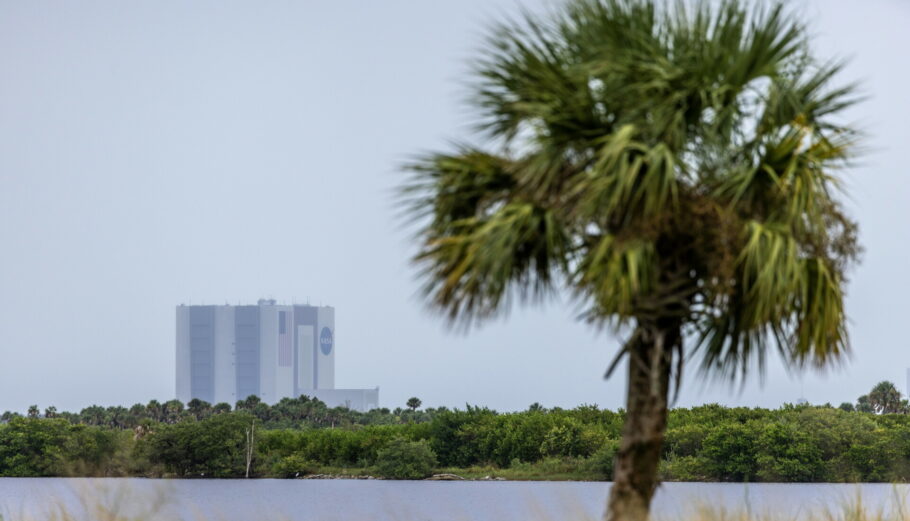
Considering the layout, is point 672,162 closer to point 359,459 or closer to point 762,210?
point 762,210

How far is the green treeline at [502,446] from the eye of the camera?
2835 inches

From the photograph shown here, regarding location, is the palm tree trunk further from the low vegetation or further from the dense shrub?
the dense shrub

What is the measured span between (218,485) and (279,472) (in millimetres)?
10043

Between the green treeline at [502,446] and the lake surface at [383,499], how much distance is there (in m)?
1.87

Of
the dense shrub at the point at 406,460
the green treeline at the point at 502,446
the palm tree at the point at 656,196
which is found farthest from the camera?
the dense shrub at the point at 406,460

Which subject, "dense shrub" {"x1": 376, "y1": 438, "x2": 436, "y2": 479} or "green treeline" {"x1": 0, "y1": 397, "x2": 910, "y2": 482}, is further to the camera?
"dense shrub" {"x1": 376, "y1": 438, "x2": 436, "y2": 479}

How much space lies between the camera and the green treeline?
7200 cm

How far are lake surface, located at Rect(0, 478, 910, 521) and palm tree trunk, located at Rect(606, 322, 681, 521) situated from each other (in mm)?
556

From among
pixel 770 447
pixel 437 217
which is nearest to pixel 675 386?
pixel 437 217

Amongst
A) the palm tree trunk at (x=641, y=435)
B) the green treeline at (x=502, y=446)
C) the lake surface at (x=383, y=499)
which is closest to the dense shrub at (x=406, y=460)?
the green treeline at (x=502, y=446)

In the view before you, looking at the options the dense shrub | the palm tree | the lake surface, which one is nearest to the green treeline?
the dense shrub

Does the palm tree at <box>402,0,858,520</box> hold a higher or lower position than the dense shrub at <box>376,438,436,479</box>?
higher

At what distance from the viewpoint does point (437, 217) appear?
1131 centimetres

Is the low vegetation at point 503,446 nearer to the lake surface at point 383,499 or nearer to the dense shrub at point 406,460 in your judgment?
the dense shrub at point 406,460
